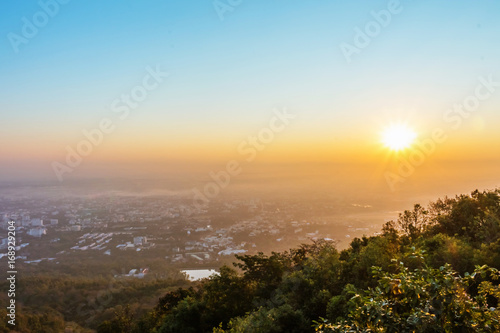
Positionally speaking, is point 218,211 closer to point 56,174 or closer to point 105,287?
point 105,287

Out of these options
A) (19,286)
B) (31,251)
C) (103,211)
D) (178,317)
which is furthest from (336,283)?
(103,211)

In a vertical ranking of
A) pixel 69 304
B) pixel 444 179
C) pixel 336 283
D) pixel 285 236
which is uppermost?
pixel 444 179

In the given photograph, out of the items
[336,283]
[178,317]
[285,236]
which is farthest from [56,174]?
[336,283]

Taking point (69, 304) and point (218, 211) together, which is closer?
point (69, 304)

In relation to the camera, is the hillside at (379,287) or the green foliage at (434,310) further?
the hillside at (379,287)

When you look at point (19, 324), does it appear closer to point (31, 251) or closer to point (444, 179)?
point (31, 251)

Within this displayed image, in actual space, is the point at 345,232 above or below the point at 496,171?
below

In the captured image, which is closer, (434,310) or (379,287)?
(434,310)

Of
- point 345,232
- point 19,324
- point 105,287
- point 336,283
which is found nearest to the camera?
point 336,283

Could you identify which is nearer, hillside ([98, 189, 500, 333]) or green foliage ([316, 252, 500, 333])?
green foliage ([316, 252, 500, 333])

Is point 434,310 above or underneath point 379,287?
above

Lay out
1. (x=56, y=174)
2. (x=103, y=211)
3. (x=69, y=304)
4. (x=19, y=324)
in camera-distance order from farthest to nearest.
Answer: (x=56, y=174)
(x=103, y=211)
(x=69, y=304)
(x=19, y=324)
